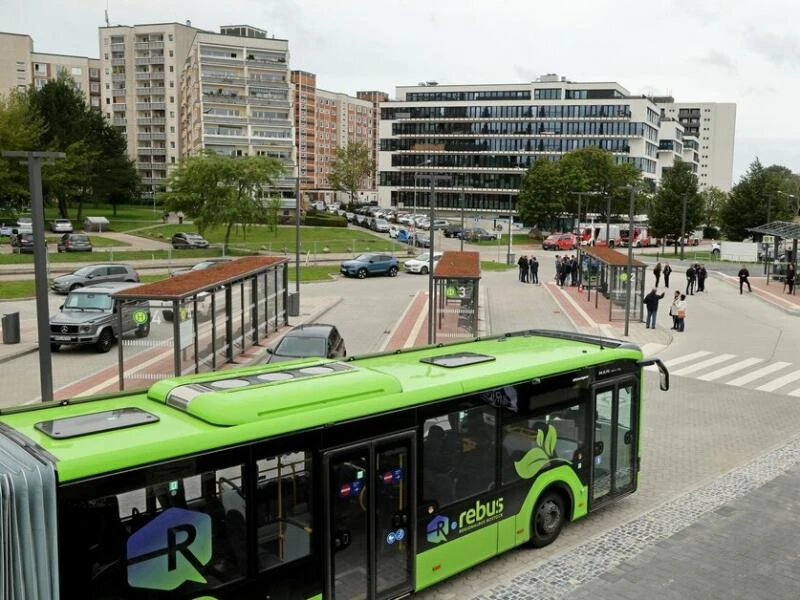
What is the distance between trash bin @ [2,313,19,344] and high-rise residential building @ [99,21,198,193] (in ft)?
298

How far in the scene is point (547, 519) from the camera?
988 cm

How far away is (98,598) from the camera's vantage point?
5785mm

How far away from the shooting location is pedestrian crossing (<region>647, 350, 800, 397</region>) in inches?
787

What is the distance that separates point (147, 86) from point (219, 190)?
6675 cm

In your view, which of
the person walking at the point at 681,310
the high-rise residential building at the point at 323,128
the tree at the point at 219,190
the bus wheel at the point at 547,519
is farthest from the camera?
the high-rise residential building at the point at 323,128

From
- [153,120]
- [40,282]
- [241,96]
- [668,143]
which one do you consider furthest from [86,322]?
[668,143]

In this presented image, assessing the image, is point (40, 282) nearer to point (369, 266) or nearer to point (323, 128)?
point (369, 266)

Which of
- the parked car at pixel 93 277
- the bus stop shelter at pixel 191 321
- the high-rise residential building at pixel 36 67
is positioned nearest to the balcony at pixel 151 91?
the high-rise residential building at pixel 36 67

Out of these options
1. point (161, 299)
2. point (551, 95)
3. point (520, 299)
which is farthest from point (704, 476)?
point (551, 95)

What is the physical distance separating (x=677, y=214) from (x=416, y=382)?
70842mm

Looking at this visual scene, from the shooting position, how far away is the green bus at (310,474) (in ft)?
18.9

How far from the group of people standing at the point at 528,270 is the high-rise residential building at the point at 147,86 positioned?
76.2 meters

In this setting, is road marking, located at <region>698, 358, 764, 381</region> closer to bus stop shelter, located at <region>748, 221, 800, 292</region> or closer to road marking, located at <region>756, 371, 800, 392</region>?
road marking, located at <region>756, 371, 800, 392</region>

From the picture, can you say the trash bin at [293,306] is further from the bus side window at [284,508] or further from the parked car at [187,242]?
the parked car at [187,242]
